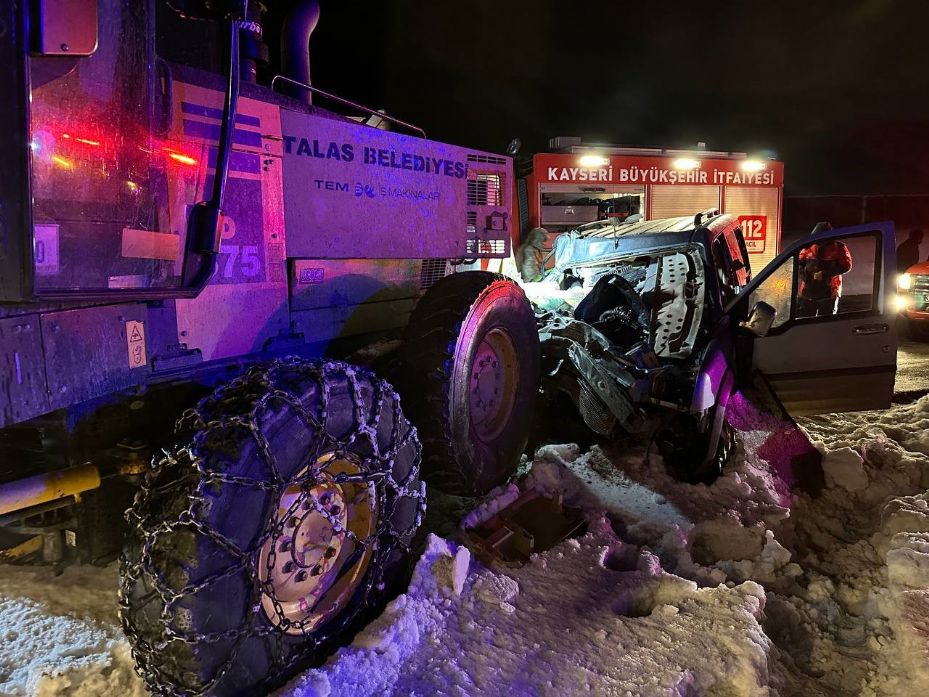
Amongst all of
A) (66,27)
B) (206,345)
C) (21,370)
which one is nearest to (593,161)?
(206,345)

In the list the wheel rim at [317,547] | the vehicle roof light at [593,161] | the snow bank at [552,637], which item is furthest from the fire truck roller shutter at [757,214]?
the wheel rim at [317,547]

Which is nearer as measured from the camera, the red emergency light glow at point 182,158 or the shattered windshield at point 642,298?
the red emergency light glow at point 182,158

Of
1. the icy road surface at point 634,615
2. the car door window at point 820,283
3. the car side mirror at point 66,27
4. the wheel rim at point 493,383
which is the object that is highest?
the car side mirror at point 66,27

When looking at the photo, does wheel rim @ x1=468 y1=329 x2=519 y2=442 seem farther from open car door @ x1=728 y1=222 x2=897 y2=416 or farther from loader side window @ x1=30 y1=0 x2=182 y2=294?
loader side window @ x1=30 y1=0 x2=182 y2=294

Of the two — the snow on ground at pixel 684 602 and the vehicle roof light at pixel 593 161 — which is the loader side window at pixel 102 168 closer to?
the snow on ground at pixel 684 602

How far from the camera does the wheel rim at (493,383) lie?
418cm

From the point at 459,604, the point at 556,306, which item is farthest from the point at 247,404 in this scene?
the point at 556,306

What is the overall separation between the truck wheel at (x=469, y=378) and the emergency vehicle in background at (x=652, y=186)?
Result: 8.73 m

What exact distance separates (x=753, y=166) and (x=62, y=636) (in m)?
17.2

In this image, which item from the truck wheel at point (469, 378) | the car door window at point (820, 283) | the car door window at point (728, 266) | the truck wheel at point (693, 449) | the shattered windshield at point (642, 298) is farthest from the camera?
the car door window at point (728, 266)

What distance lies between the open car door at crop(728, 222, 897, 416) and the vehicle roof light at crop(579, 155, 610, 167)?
9.83m

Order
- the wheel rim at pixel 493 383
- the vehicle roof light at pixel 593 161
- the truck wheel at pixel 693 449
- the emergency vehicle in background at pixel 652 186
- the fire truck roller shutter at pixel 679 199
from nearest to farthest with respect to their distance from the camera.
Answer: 1. the wheel rim at pixel 493 383
2. the truck wheel at pixel 693 449
3. the emergency vehicle in background at pixel 652 186
4. the vehicle roof light at pixel 593 161
5. the fire truck roller shutter at pixel 679 199

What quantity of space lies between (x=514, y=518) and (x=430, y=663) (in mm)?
1254

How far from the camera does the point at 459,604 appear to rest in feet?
10.1
